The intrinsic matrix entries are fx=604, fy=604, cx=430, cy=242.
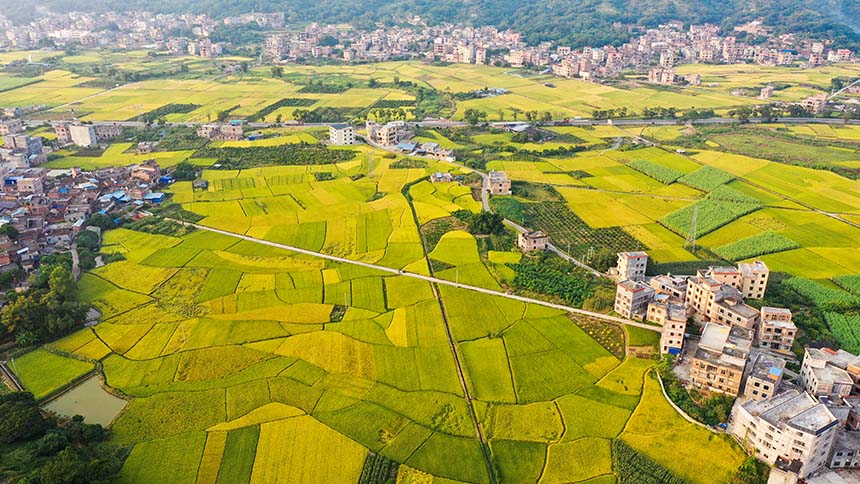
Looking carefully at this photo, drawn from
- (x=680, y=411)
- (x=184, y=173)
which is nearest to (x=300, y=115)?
(x=184, y=173)

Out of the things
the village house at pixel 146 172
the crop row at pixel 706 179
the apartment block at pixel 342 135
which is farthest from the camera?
the apartment block at pixel 342 135

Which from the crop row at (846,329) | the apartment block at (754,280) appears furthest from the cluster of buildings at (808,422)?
the apartment block at (754,280)

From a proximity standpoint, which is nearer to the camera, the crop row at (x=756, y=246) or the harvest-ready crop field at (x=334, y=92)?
the crop row at (x=756, y=246)

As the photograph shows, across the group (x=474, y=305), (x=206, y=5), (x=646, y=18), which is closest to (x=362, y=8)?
(x=206, y=5)

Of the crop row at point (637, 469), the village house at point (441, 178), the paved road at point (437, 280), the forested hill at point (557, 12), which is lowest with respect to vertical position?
the crop row at point (637, 469)

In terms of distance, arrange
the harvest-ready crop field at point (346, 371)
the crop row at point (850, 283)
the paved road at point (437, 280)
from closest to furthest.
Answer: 1. the harvest-ready crop field at point (346, 371)
2. the paved road at point (437, 280)
3. the crop row at point (850, 283)

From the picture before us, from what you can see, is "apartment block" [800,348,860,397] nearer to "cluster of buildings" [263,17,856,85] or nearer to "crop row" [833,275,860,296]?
"crop row" [833,275,860,296]

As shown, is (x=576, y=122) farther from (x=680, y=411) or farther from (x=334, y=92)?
(x=680, y=411)

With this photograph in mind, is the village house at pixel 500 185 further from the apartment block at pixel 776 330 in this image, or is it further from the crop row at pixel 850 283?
the apartment block at pixel 776 330

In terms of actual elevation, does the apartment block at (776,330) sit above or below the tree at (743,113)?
below
